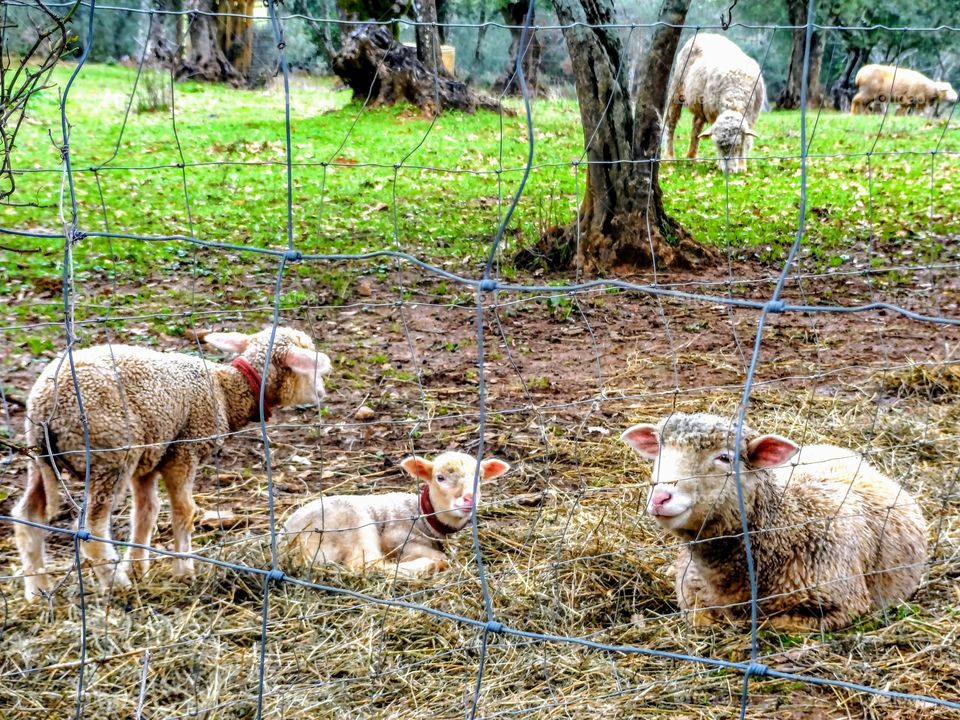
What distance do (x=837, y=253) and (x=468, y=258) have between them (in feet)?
11.9

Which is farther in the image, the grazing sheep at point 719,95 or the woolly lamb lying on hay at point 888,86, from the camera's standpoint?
the woolly lamb lying on hay at point 888,86

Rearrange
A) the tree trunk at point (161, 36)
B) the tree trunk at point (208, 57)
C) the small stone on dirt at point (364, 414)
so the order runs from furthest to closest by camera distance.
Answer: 1. the tree trunk at point (208, 57)
2. the tree trunk at point (161, 36)
3. the small stone on dirt at point (364, 414)

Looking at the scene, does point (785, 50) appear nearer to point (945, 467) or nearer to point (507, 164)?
point (507, 164)

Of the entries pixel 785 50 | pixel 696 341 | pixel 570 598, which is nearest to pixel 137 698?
pixel 570 598

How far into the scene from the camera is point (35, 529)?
4207 millimetres

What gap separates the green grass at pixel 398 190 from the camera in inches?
363

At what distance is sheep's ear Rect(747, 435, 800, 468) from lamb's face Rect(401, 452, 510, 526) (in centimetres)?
133

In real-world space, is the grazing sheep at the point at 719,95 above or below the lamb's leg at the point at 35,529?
above

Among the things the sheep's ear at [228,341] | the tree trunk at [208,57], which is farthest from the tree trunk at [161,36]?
the sheep's ear at [228,341]

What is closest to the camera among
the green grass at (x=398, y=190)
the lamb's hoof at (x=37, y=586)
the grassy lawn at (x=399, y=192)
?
the lamb's hoof at (x=37, y=586)

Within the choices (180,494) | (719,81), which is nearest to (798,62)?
(719,81)

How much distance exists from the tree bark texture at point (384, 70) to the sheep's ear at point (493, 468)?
38.6ft

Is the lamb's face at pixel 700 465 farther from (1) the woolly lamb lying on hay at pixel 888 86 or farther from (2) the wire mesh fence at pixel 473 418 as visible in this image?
(1) the woolly lamb lying on hay at pixel 888 86

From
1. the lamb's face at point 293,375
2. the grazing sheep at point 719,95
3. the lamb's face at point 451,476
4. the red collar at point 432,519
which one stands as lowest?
the red collar at point 432,519
